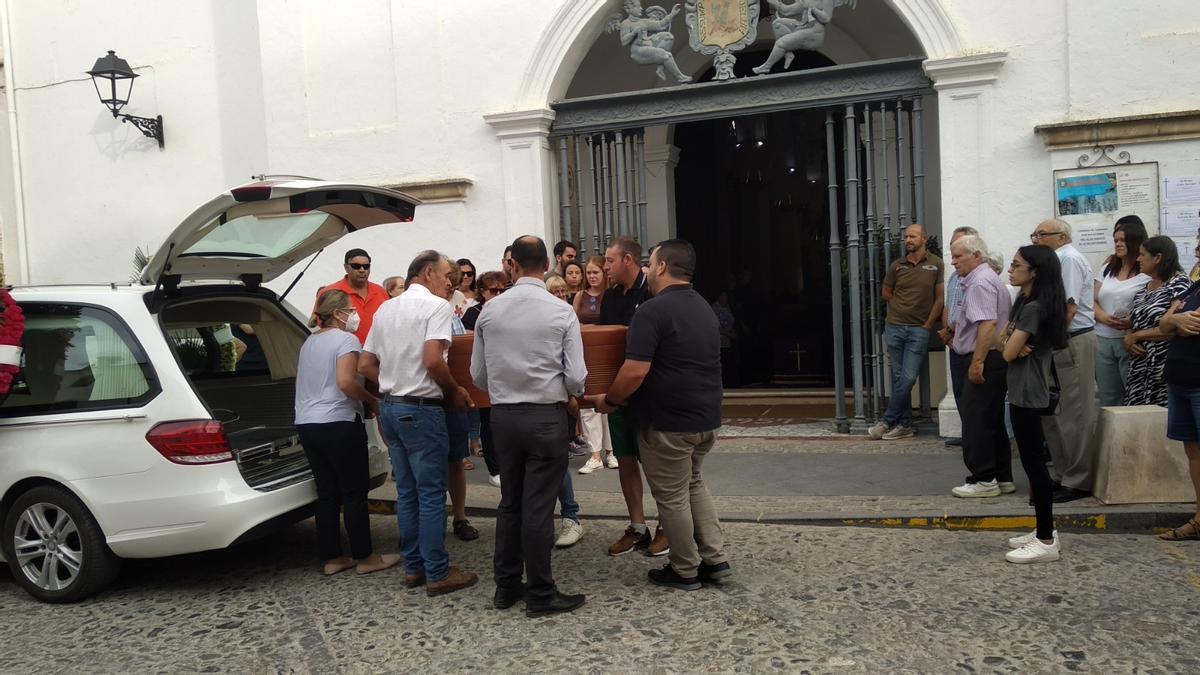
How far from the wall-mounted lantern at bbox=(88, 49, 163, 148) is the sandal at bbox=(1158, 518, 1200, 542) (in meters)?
10.7

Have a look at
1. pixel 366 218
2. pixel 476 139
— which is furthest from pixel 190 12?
pixel 366 218

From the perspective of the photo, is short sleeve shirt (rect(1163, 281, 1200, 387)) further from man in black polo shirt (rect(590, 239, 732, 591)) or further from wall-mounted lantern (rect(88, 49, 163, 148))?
wall-mounted lantern (rect(88, 49, 163, 148))

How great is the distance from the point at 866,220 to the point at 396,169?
4622 mm

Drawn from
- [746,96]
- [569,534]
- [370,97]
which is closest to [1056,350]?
[569,534]

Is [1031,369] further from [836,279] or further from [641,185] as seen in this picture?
[641,185]

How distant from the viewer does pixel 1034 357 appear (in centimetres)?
502

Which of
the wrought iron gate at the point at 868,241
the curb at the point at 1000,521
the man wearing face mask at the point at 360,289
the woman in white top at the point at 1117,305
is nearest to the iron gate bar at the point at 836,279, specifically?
the wrought iron gate at the point at 868,241

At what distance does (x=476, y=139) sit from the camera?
9281 mm

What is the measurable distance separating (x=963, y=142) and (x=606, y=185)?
3.28 meters

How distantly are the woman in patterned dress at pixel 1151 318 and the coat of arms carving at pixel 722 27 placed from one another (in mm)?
3839

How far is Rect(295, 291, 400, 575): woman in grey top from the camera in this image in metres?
4.98

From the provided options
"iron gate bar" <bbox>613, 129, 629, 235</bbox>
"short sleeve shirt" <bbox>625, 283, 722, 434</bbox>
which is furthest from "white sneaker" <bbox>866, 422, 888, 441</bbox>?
"short sleeve shirt" <bbox>625, 283, 722, 434</bbox>

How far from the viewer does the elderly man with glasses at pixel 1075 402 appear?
232 inches

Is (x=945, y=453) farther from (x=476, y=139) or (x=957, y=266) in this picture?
(x=476, y=139)
